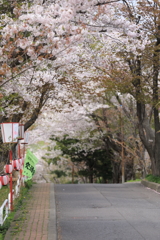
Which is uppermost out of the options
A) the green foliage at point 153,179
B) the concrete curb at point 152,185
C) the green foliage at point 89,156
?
the green foliage at point 89,156

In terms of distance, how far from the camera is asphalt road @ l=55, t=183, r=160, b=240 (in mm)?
7711

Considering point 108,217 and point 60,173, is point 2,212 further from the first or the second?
point 60,173

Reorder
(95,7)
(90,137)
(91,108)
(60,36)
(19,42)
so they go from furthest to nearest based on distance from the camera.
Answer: (90,137) < (91,108) < (95,7) < (60,36) < (19,42)

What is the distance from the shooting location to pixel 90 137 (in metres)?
30.0

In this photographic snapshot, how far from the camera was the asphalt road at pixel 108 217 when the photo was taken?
7711 mm

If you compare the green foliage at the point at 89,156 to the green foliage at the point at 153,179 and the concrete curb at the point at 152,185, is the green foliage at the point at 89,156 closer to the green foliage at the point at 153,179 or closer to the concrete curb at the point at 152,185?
the green foliage at the point at 153,179

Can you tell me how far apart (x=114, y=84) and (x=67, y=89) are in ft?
7.72

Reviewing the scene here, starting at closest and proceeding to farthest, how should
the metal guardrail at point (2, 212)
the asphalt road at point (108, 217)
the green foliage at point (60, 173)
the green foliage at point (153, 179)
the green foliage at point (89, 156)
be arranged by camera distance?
the asphalt road at point (108, 217) → the metal guardrail at point (2, 212) → the green foliage at point (153, 179) → the green foliage at point (89, 156) → the green foliage at point (60, 173)

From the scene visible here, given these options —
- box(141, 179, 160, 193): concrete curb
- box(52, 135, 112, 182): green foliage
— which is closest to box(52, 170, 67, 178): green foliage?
box(52, 135, 112, 182): green foliage

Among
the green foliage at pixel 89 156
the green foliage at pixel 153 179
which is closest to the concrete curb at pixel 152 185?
the green foliage at pixel 153 179

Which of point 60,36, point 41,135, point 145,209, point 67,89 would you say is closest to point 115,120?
point 41,135

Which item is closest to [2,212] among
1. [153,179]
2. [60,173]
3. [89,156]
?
[153,179]

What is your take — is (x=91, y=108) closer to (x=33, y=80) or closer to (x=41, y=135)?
(x=41, y=135)

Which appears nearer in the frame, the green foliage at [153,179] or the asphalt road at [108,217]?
the asphalt road at [108,217]
